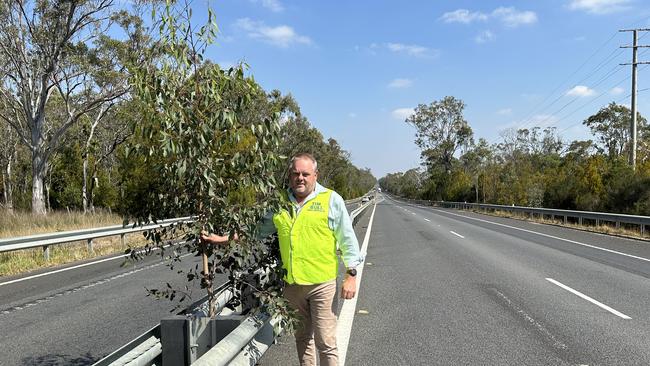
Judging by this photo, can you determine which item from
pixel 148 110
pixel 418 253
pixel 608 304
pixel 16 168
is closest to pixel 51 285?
pixel 148 110

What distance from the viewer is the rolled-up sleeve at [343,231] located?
3.74 m

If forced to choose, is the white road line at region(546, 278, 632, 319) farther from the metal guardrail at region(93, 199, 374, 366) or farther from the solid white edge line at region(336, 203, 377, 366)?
the metal guardrail at region(93, 199, 374, 366)

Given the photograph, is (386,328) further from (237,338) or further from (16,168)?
(16,168)

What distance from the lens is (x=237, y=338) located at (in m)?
3.40

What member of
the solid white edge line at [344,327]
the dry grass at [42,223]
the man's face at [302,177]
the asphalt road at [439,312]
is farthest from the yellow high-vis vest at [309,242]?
the dry grass at [42,223]

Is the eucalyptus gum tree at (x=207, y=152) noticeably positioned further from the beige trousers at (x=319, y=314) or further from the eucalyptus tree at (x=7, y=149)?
the eucalyptus tree at (x=7, y=149)

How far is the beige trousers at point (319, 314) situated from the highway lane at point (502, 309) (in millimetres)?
1202

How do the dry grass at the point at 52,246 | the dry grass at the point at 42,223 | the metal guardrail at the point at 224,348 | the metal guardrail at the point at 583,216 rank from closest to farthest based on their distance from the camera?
the metal guardrail at the point at 224,348, the dry grass at the point at 52,246, the dry grass at the point at 42,223, the metal guardrail at the point at 583,216

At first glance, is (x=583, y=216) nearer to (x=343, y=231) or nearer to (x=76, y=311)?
(x=76, y=311)

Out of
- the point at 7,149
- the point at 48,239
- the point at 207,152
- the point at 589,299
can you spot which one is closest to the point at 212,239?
A: the point at 207,152

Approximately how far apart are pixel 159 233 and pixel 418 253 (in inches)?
417

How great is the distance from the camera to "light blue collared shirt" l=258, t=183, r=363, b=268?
12.3 feet

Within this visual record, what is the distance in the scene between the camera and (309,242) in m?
3.71

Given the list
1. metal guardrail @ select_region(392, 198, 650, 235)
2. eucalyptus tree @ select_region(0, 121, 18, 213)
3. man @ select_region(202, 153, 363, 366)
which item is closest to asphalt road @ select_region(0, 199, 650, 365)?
man @ select_region(202, 153, 363, 366)
